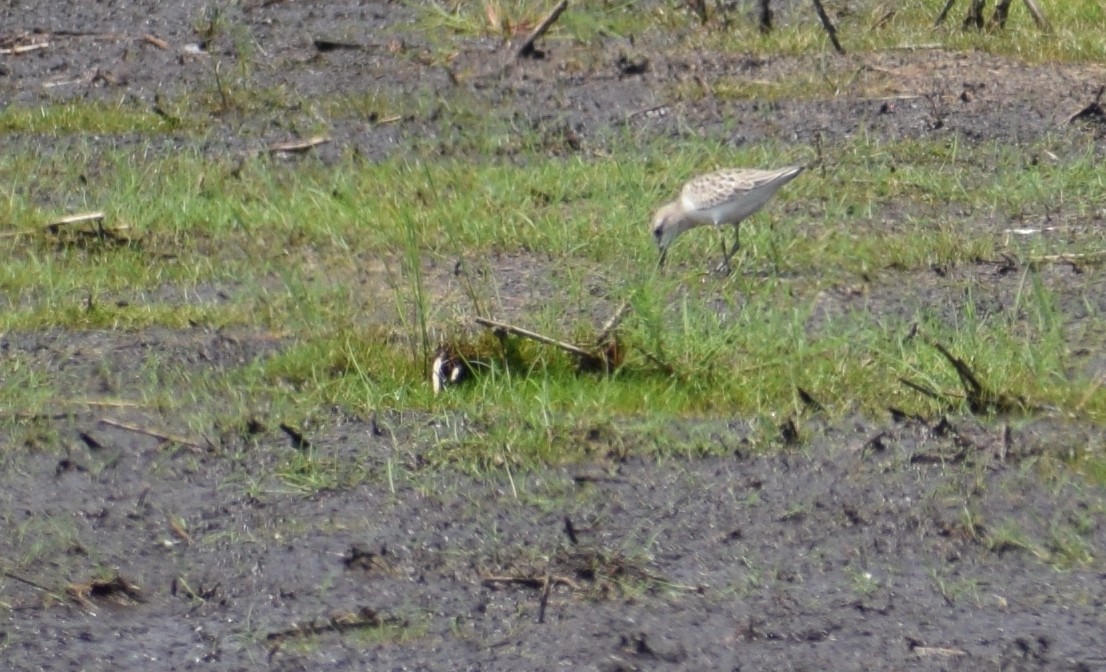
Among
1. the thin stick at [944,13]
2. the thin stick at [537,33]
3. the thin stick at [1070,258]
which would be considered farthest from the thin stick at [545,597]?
the thin stick at [944,13]

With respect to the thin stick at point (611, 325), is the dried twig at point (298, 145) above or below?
below

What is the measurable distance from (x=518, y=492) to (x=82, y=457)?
48.2 inches

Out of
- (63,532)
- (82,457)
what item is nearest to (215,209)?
(82,457)

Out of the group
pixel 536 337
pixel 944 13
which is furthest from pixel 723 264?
pixel 944 13

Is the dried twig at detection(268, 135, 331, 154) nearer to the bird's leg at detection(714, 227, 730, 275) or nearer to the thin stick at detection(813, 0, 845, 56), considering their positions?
the bird's leg at detection(714, 227, 730, 275)

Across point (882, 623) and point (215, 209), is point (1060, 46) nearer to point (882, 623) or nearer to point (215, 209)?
point (215, 209)

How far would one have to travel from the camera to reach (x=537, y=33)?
31.1 feet

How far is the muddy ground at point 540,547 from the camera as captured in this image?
167 inches

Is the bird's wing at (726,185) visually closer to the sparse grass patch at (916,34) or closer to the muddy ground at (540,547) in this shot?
the muddy ground at (540,547)

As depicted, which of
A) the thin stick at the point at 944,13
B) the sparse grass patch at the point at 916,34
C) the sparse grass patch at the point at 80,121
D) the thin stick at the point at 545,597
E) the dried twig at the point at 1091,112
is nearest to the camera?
the thin stick at the point at 545,597

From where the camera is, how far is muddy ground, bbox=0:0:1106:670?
4238 mm

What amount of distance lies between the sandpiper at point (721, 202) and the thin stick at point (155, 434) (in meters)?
2.04

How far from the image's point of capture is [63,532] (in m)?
Answer: 4.83

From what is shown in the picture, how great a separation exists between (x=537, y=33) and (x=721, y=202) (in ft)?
9.71
